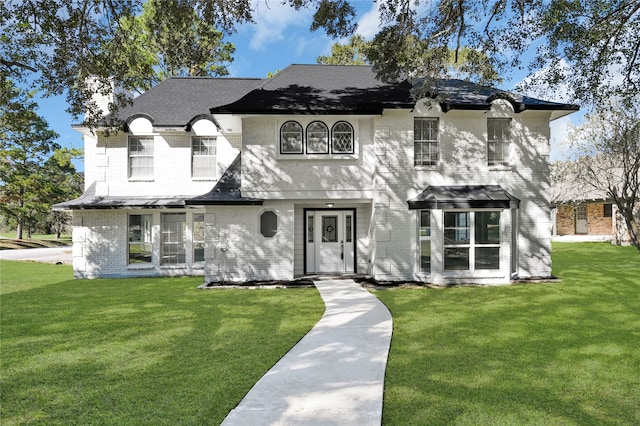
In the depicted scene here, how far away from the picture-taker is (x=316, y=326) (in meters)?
7.56

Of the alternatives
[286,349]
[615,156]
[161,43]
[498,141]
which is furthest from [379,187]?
[615,156]

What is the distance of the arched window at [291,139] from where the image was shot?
1298 cm

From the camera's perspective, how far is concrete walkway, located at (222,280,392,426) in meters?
3.92

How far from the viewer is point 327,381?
480 cm

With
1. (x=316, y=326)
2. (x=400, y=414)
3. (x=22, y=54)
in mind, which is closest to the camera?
(x=400, y=414)

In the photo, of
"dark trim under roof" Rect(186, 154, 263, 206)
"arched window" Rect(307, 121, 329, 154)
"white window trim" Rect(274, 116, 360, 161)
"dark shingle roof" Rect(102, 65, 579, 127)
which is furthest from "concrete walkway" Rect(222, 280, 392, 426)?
"dark shingle roof" Rect(102, 65, 579, 127)

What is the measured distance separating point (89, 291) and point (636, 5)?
16.2 meters

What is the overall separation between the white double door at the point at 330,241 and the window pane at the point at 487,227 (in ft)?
14.1

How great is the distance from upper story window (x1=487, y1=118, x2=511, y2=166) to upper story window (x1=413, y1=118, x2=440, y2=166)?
1.98m

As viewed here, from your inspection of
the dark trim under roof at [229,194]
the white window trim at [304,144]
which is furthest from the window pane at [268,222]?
the white window trim at [304,144]

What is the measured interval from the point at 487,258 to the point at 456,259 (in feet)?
3.50

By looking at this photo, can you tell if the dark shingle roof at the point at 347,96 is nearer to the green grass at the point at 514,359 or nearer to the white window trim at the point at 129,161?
the white window trim at the point at 129,161

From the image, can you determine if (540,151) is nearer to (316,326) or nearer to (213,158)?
(316,326)

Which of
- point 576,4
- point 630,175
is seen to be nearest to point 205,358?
point 576,4
